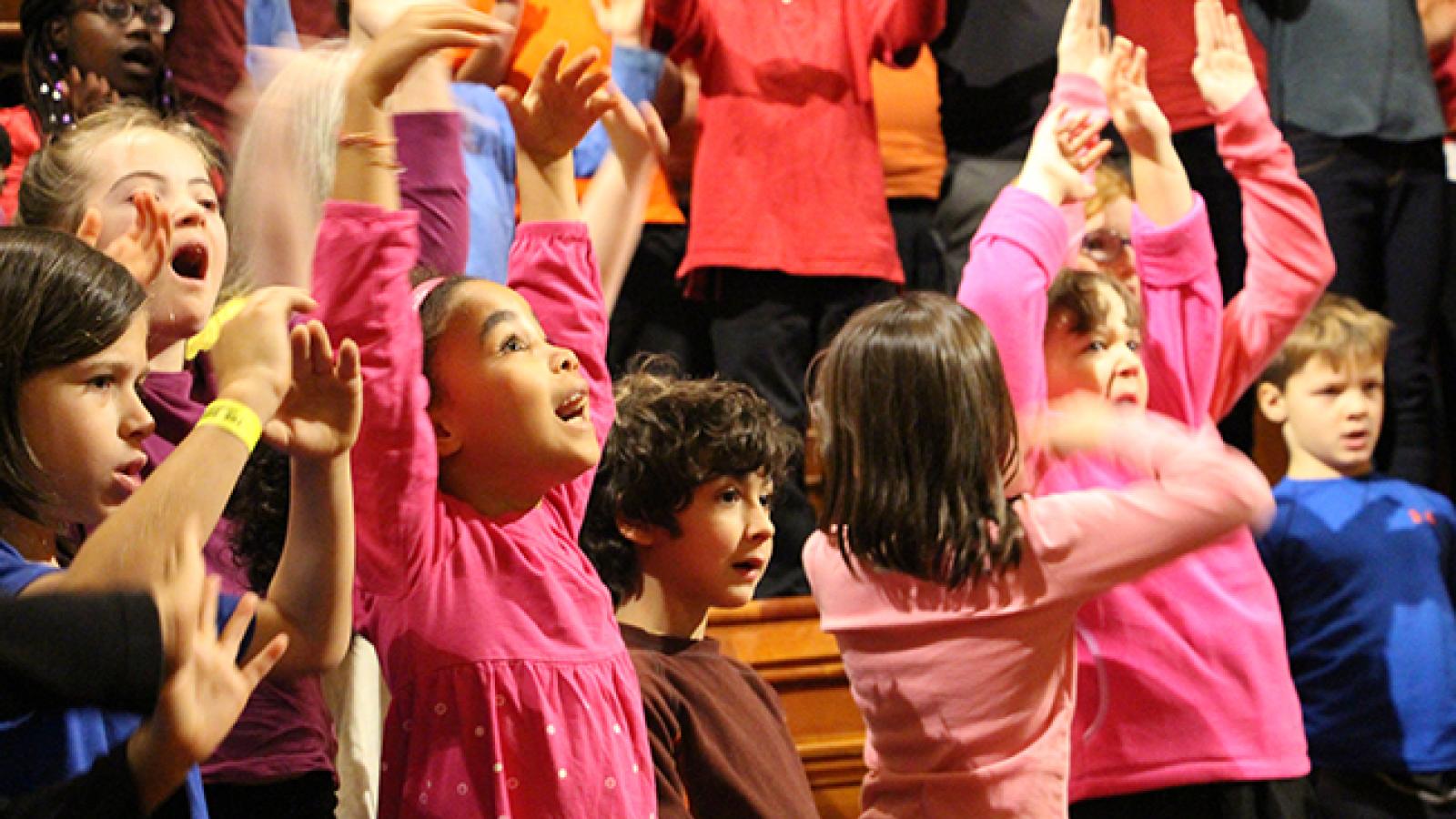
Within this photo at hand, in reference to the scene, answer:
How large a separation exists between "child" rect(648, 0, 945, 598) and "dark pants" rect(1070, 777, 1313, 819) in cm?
77

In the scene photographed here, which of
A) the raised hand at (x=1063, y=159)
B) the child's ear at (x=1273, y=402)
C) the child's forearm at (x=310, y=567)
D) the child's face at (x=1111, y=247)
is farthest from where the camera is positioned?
the child's ear at (x=1273, y=402)

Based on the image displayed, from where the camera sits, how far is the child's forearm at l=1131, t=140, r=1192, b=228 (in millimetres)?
2295

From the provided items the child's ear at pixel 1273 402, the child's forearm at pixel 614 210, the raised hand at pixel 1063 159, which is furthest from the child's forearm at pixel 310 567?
the child's ear at pixel 1273 402

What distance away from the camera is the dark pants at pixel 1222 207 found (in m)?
3.17

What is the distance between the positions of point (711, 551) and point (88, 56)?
1299 mm

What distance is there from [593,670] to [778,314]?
1325 millimetres

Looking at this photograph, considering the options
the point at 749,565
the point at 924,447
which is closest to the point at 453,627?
the point at 749,565

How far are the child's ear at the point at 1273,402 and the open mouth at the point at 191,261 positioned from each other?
6.03ft

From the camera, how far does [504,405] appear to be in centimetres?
158

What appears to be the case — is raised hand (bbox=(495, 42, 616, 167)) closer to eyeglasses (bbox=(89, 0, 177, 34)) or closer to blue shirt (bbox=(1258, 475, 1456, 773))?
eyeglasses (bbox=(89, 0, 177, 34))

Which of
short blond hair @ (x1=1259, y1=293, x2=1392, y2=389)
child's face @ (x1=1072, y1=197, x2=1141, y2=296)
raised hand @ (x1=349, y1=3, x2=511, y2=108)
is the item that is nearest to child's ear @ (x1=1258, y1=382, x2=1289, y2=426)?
short blond hair @ (x1=1259, y1=293, x2=1392, y2=389)

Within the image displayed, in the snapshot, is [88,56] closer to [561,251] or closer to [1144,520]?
[561,251]

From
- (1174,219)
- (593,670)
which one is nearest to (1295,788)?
(1174,219)

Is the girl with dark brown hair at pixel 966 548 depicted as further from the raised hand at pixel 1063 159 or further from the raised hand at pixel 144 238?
the raised hand at pixel 144 238
